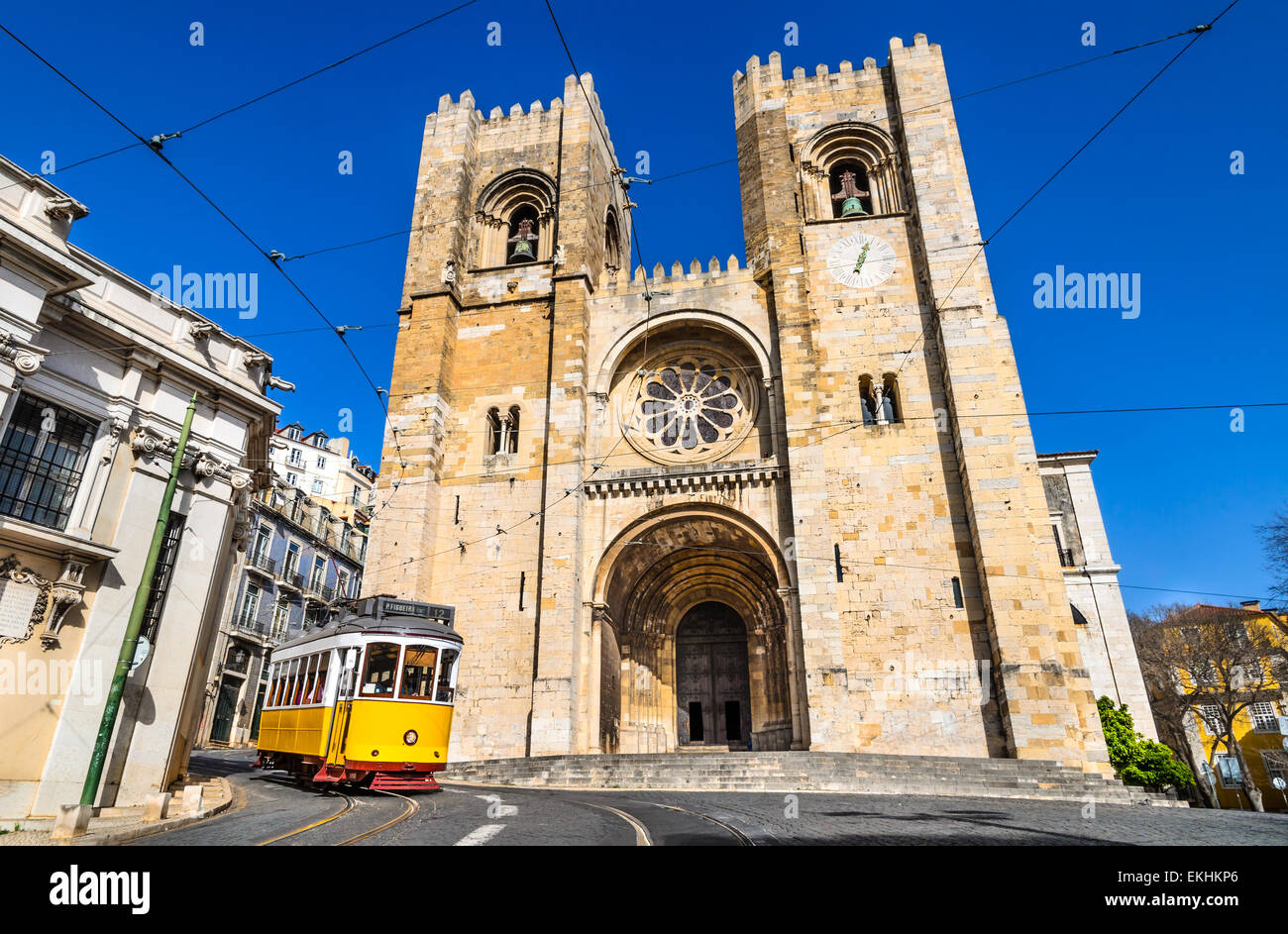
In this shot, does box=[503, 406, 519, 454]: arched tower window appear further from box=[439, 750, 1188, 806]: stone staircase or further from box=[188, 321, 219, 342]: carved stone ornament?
box=[188, 321, 219, 342]: carved stone ornament

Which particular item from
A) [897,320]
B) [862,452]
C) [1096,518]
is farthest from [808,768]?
[1096,518]

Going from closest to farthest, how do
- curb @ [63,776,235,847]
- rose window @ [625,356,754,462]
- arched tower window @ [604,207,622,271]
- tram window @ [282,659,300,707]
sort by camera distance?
1. curb @ [63,776,235,847]
2. tram window @ [282,659,300,707]
3. rose window @ [625,356,754,462]
4. arched tower window @ [604,207,622,271]

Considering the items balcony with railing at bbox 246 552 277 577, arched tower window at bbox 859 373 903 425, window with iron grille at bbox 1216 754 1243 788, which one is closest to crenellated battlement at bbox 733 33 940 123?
arched tower window at bbox 859 373 903 425

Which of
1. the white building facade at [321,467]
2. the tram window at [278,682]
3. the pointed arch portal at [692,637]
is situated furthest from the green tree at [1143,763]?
the white building facade at [321,467]

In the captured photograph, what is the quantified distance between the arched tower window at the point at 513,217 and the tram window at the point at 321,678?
48.5 feet

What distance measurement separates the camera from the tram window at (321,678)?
10938mm

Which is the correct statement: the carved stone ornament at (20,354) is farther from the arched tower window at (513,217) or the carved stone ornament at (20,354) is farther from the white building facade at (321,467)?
the white building facade at (321,467)

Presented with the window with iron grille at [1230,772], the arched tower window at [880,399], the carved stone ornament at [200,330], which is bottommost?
the window with iron grille at [1230,772]

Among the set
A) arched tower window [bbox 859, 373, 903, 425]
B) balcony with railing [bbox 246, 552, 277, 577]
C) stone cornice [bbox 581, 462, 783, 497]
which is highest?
arched tower window [bbox 859, 373, 903, 425]

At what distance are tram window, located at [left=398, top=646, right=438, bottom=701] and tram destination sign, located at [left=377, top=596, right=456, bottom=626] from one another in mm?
1049

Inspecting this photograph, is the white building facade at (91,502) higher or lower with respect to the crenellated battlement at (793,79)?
lower

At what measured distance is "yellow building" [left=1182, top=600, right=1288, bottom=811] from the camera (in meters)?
30.0

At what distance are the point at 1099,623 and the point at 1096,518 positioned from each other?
3452mm
